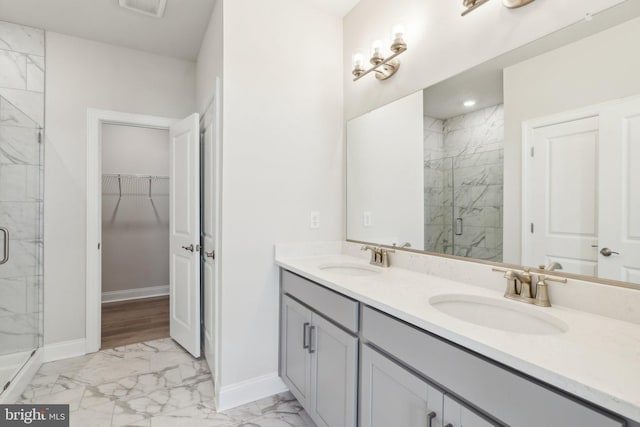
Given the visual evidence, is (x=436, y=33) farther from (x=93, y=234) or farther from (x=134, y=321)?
(x=134, y=321)

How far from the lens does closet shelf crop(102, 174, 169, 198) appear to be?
4004mm

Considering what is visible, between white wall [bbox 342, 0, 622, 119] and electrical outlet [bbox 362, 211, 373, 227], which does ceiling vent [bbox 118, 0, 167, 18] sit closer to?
white wall [bbox 342, 0, 622, 119]

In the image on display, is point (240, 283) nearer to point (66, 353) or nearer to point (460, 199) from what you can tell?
point (460, 199)

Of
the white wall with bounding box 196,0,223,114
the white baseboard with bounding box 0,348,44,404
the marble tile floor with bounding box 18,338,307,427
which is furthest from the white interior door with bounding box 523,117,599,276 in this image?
the white baseboard with bounding box 0,348,44,404

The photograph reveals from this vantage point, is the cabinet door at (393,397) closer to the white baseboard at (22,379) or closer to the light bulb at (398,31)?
the light bulb at (398,31)

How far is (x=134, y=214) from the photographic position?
418 centimetres

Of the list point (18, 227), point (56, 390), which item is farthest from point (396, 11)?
point (56, 390)

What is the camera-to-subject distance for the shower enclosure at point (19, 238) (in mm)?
2160

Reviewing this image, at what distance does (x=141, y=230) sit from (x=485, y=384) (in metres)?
4.49

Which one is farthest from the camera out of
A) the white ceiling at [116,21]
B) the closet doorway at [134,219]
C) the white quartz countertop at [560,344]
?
the closet doorway at [134,219]

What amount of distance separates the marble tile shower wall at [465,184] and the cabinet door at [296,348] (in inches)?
33.1

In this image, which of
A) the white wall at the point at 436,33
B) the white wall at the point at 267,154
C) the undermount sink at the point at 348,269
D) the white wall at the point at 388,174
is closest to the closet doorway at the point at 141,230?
the white wall at the point at 267,154

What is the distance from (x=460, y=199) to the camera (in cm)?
155

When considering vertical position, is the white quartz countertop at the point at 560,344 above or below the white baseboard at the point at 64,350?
above
